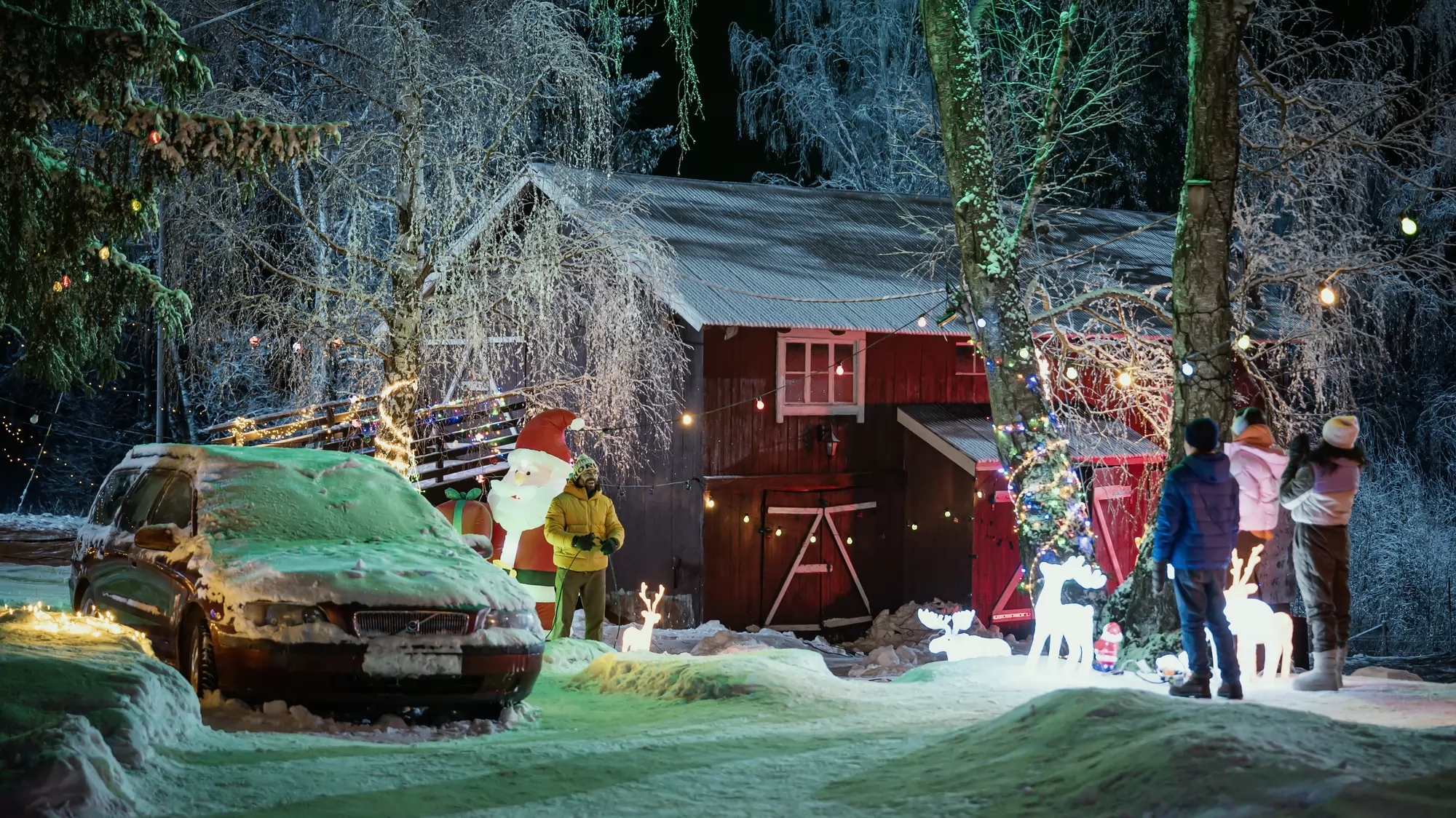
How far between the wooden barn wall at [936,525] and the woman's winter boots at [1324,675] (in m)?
12.2

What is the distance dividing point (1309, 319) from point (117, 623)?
14.1 m

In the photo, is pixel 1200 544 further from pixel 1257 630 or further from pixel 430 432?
pixel 430 432

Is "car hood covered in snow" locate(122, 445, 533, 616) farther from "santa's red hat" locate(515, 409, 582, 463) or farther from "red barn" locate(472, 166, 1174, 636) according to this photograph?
"red barn" locate(472, 166, 1174, 636)

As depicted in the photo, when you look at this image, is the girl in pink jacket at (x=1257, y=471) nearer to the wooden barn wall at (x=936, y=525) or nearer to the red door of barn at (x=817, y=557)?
the wooden barn wall at (x=936, y=525)

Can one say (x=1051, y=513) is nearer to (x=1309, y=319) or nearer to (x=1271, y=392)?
(x=1271, y=392)

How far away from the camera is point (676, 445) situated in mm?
20453

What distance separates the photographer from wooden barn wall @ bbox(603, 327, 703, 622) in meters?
20.0

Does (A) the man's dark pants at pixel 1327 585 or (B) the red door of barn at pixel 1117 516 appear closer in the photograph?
(A) the man's dark pants at pixel 1327 585

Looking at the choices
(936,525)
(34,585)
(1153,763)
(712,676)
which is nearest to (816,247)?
(936,525)

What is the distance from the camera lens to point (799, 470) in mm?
21125

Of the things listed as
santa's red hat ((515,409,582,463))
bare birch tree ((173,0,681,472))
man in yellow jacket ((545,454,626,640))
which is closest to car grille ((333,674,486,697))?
man in yellow jacket ((545,454,626,640))

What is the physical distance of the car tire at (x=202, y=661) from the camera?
7398mm

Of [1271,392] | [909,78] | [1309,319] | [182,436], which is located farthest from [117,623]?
[909,78]

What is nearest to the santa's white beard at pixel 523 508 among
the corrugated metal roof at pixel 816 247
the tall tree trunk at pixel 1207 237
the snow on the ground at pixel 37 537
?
the corrugated metal roof at pixel 816 247
